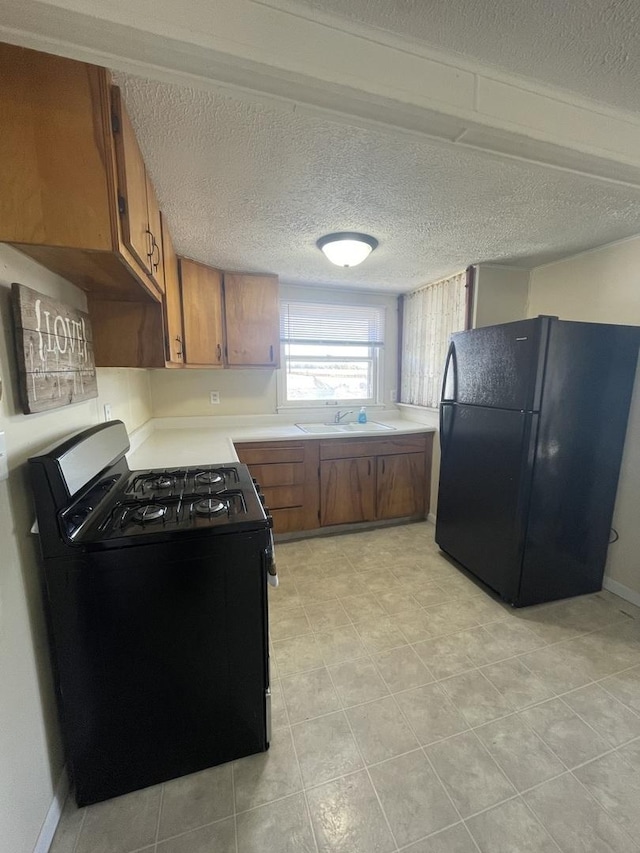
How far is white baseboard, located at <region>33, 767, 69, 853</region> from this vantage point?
1028 millimetres

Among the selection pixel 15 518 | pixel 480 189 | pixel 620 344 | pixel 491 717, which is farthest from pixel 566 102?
pixel 491 717

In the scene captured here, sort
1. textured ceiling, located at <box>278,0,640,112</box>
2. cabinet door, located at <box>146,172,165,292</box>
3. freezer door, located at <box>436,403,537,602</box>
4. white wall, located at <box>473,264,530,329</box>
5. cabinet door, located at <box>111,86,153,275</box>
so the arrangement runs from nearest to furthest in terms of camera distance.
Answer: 1. textured ceiling, located at <box>278,0,640,112</box>
2. cabinet door, located at <box>111,86,153,275</box>
3. cabinet door, located at <box>146,172,165,292</box>
4. freezer door, located at <box>436,403,537,602</box>
5. white wall, located at <box>473,264,530,329</box>

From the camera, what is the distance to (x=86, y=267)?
3.84ft

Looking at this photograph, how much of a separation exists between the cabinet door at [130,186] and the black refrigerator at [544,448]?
6.06ft

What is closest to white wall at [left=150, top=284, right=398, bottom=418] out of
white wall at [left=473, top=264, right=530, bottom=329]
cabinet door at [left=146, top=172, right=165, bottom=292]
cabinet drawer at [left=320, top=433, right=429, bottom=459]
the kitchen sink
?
the kitchen sink

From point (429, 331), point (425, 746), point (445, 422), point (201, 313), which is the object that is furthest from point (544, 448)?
point (201, 313)

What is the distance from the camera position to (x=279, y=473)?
288 cm

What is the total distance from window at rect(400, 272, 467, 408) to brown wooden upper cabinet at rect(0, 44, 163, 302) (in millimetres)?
2575

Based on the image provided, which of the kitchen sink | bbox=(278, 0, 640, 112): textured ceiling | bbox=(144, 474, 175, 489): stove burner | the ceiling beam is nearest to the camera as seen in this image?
the ceiling beam

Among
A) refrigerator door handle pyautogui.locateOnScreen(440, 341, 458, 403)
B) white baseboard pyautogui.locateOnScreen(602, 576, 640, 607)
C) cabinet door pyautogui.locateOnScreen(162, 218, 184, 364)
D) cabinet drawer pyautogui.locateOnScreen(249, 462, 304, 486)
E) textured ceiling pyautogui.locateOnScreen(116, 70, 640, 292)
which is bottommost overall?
white baseboard pyautogui.locateOnScreen(602, 576, 640, 607)

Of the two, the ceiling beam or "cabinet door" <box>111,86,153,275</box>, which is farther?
"cabinet door" <box>111,86,153,275</box>

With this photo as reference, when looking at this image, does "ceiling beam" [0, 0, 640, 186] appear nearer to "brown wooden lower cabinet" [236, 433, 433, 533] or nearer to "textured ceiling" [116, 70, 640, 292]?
"textured ceiling" [116, 70, 640, 292]

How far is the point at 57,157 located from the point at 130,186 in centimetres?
24

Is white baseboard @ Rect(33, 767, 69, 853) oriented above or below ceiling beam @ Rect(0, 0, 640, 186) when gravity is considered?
below
